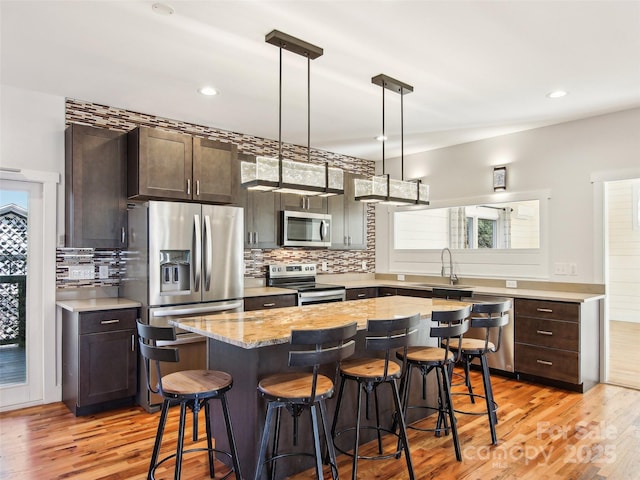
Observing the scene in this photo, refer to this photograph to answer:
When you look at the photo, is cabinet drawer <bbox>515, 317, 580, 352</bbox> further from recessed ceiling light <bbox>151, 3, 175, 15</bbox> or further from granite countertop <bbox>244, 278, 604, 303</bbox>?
recessed ceiling light <bbox>151, 3, 175, 15</bbox>

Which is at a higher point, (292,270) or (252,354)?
(292,270)

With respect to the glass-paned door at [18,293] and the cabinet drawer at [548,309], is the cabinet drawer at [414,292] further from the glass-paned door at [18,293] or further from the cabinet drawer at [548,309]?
the glass-paned door at [18,293]

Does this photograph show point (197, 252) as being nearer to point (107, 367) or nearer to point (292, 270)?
point (107, 367)

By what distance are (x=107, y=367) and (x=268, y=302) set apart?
1.57 m

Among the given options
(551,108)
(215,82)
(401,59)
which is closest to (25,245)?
(215,82)

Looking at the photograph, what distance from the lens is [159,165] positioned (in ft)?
12.8

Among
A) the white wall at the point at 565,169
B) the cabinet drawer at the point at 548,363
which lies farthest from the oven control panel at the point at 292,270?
the cabinet drawer at the point at 548,363

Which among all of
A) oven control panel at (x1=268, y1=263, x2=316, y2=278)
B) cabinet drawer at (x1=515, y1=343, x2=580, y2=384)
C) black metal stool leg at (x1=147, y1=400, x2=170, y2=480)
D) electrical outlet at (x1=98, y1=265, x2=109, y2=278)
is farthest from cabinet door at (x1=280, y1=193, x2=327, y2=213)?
black metal stool leg at (x1=147, y1=400, x2=170, y2=480)

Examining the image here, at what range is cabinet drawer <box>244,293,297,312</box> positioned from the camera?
4340 mm

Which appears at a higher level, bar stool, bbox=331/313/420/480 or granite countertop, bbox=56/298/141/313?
granite countertop, bbox=56/298/141/313

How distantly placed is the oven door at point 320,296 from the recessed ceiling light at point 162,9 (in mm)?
3033

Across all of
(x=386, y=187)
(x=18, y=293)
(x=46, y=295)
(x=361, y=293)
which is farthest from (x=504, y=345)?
(x=18, y=293)

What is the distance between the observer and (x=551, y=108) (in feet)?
13.7

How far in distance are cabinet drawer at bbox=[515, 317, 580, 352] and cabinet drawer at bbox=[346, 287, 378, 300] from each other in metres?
1.88
